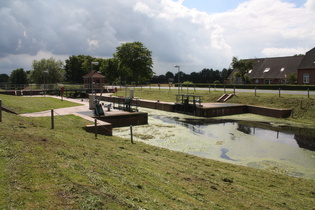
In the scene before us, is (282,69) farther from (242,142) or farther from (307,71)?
(242,142)

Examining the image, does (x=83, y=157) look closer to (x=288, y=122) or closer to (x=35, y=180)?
(x=35, y=180)

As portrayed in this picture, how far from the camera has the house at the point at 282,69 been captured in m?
43.7

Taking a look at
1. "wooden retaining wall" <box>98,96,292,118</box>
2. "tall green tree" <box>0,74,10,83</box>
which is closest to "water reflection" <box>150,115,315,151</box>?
"wooden retaining wall" <box>98,96,292,118</box>

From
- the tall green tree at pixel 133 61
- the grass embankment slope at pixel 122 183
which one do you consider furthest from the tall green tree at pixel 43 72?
the grass embankment slope at pixel 122 183

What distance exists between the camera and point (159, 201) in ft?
16.1

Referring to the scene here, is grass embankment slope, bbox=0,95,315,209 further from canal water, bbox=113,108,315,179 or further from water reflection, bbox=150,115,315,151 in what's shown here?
water reflection, bbox=150,115,315,151

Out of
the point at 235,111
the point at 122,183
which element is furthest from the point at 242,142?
the point at 235,111

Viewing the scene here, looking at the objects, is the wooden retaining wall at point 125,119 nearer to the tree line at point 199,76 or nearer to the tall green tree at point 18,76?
the tree line at point 199,76

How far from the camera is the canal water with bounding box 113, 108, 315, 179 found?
35.1 ft

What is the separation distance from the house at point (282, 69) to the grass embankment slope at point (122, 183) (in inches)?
1625

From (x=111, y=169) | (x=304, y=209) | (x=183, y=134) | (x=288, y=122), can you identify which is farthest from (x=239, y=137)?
(x=111, y=169)

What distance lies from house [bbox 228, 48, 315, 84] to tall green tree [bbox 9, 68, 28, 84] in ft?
239

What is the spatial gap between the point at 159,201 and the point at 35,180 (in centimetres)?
229

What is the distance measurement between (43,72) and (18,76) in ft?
88.3
